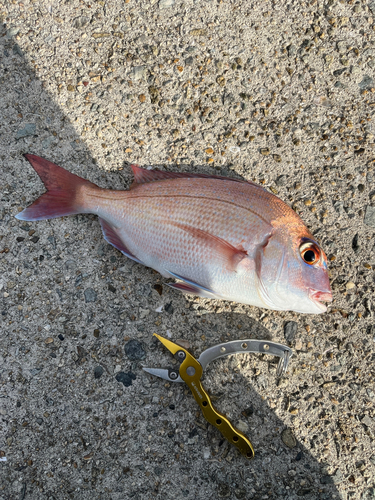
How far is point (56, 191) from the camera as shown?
2094 millimetres

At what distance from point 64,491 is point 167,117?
2.24m

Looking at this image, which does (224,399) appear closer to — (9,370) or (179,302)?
(179,302)

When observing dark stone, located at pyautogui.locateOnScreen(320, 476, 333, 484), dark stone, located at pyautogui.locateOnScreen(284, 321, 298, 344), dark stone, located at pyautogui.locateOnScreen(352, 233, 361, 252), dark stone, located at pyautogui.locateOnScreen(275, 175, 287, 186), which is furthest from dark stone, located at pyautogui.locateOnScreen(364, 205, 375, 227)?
dark stone, located at pyautogui.locateOnScreen(320, 476, 333, 484)

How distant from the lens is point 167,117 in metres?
2.29

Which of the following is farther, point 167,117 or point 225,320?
point 167,117

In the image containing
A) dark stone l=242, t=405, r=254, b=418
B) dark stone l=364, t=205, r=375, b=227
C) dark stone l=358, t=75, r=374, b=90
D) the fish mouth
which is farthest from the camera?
dark stone l=358, t=75, r=374, b=90

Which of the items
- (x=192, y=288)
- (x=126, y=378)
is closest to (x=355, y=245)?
(x=192, y=288)

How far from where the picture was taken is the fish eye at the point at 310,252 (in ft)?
5.83

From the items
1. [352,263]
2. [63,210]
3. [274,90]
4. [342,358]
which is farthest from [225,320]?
[274,90]

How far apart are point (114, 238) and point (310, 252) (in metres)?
1.08

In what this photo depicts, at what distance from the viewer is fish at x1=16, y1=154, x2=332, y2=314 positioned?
1.78m

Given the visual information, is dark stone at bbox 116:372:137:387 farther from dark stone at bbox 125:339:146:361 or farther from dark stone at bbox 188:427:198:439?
dark stone at bbox 188:427:198:439

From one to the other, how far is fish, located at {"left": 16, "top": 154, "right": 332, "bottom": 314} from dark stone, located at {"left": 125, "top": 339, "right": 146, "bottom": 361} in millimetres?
423

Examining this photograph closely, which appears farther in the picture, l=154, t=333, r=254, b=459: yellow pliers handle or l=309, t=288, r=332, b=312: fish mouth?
l=154, t=333, r=254, b=459: yellow pliers handle
